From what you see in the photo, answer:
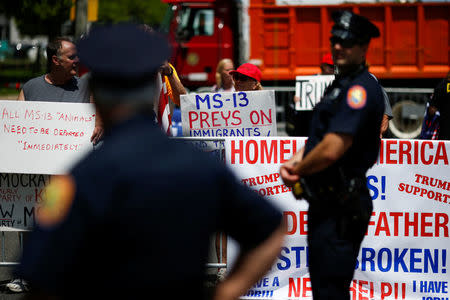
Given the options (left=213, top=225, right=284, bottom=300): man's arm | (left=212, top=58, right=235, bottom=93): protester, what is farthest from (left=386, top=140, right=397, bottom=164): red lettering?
(left=213, top=225, right=284, bottom=300): man's arm

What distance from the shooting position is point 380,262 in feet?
19.0

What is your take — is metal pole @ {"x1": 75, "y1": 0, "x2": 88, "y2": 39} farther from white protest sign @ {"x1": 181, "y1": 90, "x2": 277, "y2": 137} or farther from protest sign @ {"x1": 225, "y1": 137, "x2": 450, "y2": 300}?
protest sign @ {"x1": 225, "y1": 137, "x2": 450, "y2": 300}

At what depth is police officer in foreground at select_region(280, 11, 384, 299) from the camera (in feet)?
12.3

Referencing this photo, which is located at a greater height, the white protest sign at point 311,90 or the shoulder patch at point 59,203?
the shoulder patch at point 59,203

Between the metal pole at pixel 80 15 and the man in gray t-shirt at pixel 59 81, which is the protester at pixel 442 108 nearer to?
the man in gray t-shirt at pixel 59 81

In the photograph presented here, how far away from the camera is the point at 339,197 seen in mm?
3809

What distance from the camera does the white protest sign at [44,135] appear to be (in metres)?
6.06

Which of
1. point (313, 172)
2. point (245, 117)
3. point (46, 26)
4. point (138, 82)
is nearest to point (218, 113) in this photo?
point (245, 117)

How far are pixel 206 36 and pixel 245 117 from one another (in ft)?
31.8

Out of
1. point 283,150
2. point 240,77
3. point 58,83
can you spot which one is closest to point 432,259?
point 283,150

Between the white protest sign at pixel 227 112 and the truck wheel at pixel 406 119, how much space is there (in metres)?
8.67

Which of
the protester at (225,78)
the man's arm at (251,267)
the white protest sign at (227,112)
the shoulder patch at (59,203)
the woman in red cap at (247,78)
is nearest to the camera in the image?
the shoulder patch at (59,203)

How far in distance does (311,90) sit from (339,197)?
507 centimetres

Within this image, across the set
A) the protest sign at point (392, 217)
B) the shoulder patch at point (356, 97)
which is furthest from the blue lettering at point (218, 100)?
the shoulder patch at point (356, 97)
